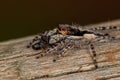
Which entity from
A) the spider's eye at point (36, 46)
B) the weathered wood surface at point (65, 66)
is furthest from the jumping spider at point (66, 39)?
the weathered wood surface at point (65, 66)

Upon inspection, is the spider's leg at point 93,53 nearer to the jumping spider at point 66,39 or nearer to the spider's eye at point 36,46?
the jumping spider at point 66,39

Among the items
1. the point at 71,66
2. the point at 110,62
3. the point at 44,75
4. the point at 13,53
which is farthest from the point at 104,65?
the point at 13,53

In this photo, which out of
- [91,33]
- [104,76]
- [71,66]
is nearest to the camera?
[104,76]

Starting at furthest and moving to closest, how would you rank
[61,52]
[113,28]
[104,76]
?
[113,28]
[61,52]
[104,76]

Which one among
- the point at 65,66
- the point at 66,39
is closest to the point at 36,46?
the point at 66,39

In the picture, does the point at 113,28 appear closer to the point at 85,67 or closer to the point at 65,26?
the point at 65,26

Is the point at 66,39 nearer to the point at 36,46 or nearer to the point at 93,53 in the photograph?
the point at 36,46

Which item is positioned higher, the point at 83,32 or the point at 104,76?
the point at 83,32

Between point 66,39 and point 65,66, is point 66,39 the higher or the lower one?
the higher one

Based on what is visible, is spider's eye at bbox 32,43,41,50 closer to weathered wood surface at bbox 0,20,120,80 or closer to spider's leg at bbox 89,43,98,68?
weathered wood surface at bbox 0,20,120,80
